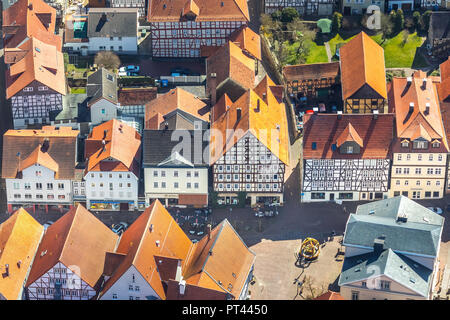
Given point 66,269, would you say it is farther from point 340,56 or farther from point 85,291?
point 340,56

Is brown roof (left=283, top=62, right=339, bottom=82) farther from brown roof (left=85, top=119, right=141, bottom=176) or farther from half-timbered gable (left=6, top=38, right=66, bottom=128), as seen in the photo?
half-timbered gable (left=6, top=38, right=66, bottom=128)

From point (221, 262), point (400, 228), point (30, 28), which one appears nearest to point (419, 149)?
point (400, 228)

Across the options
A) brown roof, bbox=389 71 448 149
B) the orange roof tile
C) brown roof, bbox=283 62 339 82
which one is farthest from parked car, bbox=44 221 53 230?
brown roof, bbox=389 71 448 149

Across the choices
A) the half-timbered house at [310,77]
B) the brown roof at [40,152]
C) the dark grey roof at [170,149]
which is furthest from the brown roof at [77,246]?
the half-timbered house at [310,77]

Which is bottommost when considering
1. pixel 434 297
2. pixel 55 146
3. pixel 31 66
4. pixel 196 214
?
pixel 434 297

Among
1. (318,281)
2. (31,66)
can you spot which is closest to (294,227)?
(318,281)

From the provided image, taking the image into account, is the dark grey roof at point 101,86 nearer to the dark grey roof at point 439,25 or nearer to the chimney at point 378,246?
the chimney at point 378,246
